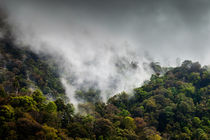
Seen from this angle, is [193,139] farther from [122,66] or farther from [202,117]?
[122,66]

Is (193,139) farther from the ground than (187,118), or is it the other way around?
(187,118)

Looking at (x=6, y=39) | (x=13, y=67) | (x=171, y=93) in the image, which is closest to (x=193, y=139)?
(x=171, y=93)

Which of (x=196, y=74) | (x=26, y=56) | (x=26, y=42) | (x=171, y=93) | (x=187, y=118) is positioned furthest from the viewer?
(x=26, y=42)

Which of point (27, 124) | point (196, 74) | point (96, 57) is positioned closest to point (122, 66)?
point (96, 57)

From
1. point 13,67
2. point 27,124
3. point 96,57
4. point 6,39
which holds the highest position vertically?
point 96,57

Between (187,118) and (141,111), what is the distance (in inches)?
445

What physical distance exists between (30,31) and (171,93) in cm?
7829

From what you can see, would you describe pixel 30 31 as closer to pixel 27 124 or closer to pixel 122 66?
pixel 122 66

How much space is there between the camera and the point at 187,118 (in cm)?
4797

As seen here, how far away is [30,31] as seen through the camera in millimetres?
103250

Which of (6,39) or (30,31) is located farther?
(30,31)

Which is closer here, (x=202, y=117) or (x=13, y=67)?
(x=202, y=117)

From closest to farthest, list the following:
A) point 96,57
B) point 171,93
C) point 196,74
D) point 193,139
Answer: point 193,139
point 171,93
point 196,74
point 96,57

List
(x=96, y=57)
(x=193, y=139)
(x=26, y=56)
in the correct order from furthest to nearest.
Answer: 1. (x=96, y=57)
2. (x=26, y=56)
3. (x=193, y=139)
